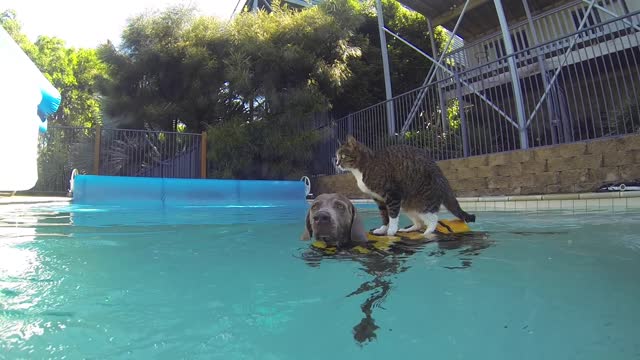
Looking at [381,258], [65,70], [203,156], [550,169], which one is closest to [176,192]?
[203,156]

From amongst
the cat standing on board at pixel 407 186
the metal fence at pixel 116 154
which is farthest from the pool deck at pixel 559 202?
the metal fence at pixel 116 154

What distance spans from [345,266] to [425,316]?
0.80 metres

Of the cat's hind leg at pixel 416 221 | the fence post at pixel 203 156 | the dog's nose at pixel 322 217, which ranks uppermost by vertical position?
the fence post at pixel 203 156

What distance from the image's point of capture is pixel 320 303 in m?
1.54

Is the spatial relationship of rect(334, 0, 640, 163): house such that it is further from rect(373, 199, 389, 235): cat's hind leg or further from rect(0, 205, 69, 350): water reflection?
rect(0, 205, 69, 350): water reflection

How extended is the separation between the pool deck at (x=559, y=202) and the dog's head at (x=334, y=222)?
468 cm

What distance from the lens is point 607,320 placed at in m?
1.34

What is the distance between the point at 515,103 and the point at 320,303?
921cm

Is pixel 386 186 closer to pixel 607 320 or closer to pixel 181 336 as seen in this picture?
pixel 607 320

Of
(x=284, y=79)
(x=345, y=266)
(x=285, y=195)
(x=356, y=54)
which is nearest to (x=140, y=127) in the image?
(x=284, y=79)

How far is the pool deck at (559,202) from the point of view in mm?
5734

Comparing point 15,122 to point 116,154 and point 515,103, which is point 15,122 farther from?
point 116,154

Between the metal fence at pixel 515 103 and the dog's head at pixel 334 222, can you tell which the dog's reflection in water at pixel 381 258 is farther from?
the metal fence at pixel 515 103

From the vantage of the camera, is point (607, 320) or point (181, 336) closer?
point (181, 336)
